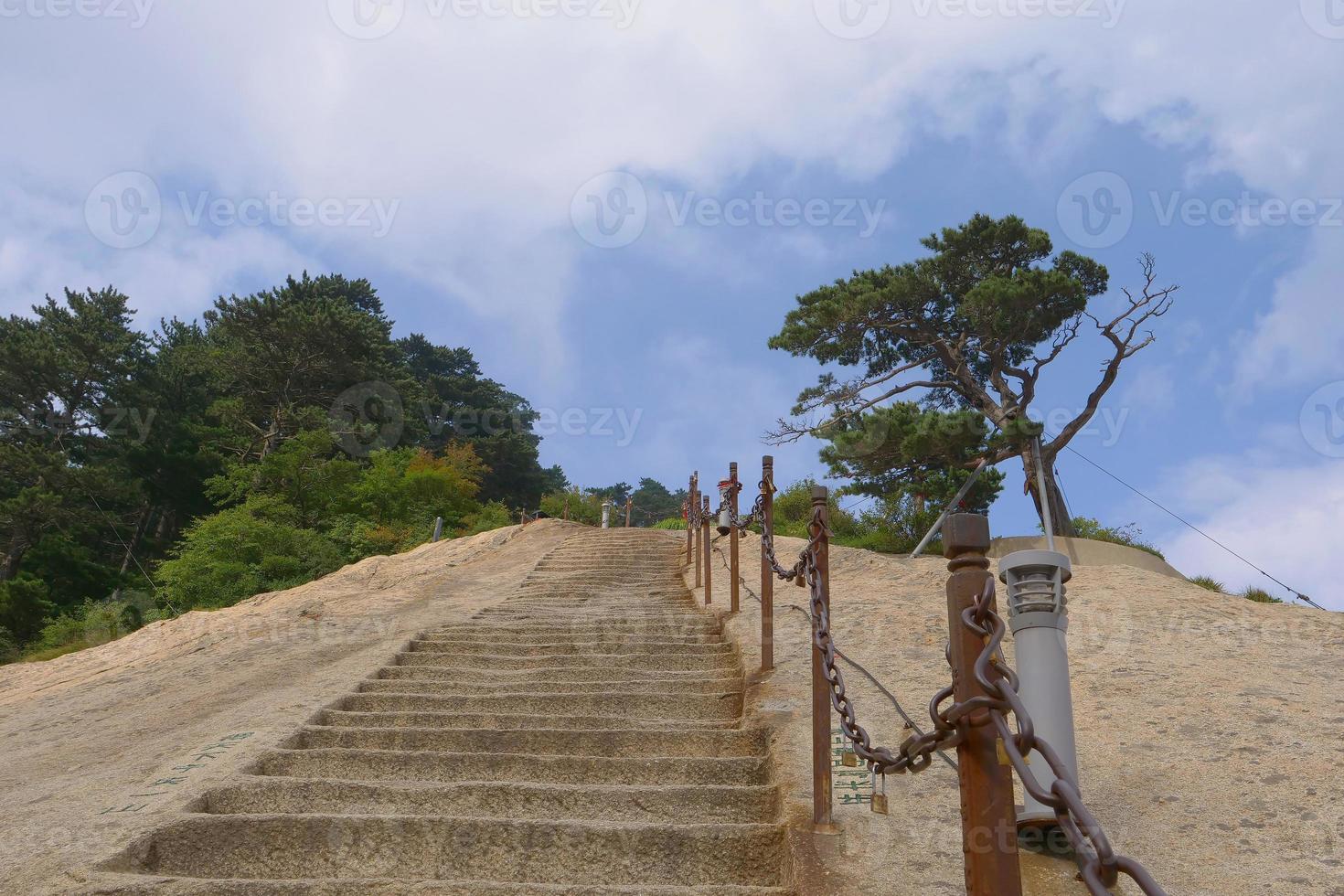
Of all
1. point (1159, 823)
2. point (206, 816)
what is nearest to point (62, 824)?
point (206, 816)

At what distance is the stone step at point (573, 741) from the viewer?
4.38m

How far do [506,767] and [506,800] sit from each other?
471 mm

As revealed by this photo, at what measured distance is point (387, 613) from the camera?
8.71 meters

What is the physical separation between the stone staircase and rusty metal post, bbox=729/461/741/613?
0.98 m

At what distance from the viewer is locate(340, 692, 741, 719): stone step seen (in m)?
5.09

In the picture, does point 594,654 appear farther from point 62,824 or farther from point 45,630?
point 45,630

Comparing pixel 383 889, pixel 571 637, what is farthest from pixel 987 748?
pixel 571 637

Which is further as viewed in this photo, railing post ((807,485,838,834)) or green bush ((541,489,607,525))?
green bush ((541,489,607,525))

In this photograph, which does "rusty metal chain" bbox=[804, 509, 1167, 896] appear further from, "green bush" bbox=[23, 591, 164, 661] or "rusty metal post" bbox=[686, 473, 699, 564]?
"green bush" bbox=[23, 591, 164, 661]

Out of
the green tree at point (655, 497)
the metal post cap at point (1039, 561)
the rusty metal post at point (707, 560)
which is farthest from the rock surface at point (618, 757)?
the green tree at point (655, 497)

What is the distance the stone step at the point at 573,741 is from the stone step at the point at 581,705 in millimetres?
584

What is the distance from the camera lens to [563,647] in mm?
6555

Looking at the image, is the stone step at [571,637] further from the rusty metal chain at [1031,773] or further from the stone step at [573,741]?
the rusty metal chain at [1031,773]

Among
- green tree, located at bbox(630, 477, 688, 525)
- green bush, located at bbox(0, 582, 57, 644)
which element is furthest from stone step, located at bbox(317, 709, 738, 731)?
green tree, located at bbox(630, 477, 688, 525)
